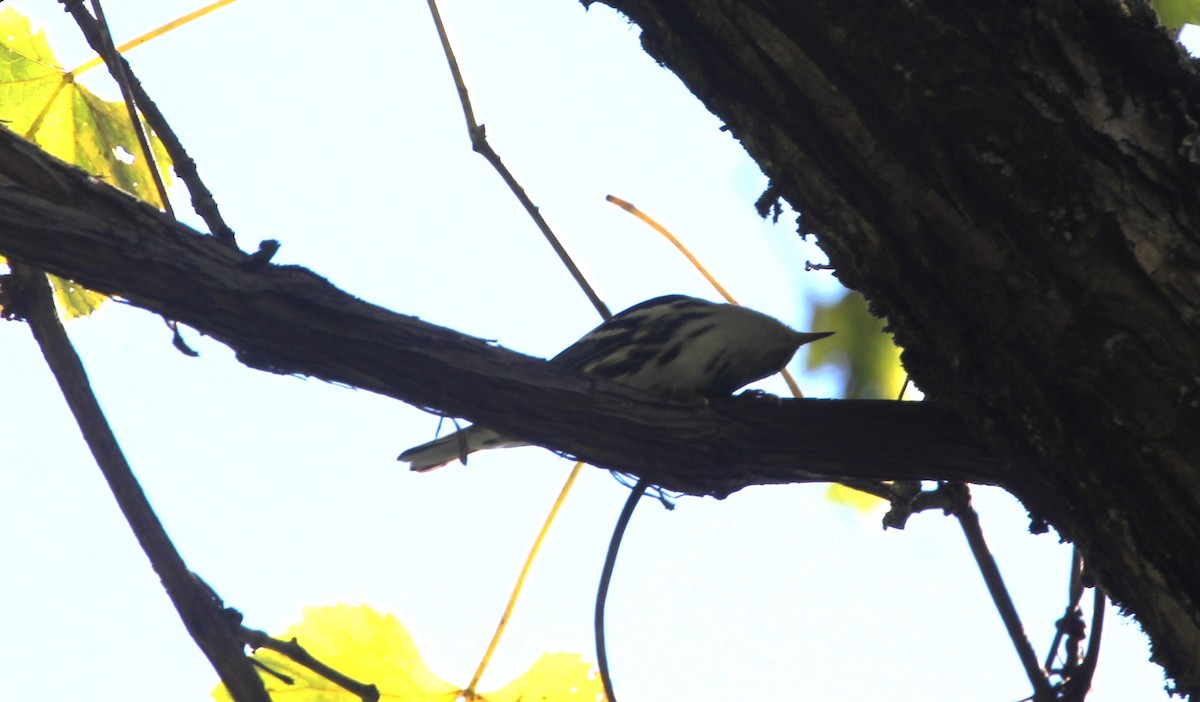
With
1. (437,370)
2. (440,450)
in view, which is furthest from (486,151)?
(440,450)

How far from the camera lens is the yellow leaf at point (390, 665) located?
9.47 feet

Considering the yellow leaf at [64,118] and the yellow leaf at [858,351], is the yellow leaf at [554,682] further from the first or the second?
the yellow leaf at [64,118]

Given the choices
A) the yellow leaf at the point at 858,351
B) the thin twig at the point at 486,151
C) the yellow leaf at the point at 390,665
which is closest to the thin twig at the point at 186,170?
the thin twig at the point at 486,151

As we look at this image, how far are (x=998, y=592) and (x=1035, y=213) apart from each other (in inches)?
39.2

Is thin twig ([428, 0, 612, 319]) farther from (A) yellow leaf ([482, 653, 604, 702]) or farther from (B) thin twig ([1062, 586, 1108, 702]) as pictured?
(B) thin twig ([1062, 586, 1108, 702])

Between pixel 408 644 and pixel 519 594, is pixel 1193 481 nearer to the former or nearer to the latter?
pixel 519 594

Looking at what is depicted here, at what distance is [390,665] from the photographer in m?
2.94

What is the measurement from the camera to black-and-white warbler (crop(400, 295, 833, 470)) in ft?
10.5

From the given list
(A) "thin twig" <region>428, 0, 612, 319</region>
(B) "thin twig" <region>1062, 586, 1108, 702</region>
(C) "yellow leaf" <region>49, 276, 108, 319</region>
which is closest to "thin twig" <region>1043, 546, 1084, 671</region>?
(B) "thin twig" <region>1062, 586, 1108, 702</region>

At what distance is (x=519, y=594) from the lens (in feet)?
9.66

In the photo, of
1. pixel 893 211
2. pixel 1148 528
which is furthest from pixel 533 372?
pixel 1148 528

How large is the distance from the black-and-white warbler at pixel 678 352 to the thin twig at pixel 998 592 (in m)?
0.73

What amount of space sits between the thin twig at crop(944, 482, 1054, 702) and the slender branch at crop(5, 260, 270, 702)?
152 centimetres

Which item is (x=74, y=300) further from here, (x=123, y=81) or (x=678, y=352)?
(x=678, y=352)
